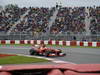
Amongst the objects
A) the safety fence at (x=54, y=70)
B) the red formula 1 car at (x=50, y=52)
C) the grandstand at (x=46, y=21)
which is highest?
the grandstand at (x=46, y=21)

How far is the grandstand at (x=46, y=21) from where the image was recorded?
25.3m

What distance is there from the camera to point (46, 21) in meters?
31.3

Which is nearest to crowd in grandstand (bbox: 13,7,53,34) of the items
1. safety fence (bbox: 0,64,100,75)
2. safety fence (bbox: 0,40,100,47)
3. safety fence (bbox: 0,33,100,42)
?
safety fence (bbox: 0,40,100,47)

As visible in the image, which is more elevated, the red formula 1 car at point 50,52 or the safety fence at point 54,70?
the safety fence at point 54,70

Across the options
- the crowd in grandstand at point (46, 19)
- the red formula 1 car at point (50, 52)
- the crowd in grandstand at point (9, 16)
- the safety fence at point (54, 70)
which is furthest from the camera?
the crowd in grandstand at point (9, 16)

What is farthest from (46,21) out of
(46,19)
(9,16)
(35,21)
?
(9,16)

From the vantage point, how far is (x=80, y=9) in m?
32.8

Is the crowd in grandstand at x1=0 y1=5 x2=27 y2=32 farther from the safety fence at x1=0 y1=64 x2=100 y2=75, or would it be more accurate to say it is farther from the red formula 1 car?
the safety fence at x1=0 y1=64 x2=100 y2=75

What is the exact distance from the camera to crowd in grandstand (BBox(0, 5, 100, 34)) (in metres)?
28.7

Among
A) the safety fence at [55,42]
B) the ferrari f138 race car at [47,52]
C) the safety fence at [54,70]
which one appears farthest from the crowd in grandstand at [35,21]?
the safety fence at [54,70]

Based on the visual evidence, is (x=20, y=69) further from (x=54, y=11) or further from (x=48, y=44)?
(x=54, y=11)

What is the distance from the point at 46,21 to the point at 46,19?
28.2 inches

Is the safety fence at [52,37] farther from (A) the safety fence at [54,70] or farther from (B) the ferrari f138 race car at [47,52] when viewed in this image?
(A) the safety fence at [54,70]

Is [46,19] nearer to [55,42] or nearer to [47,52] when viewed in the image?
[55,42]
